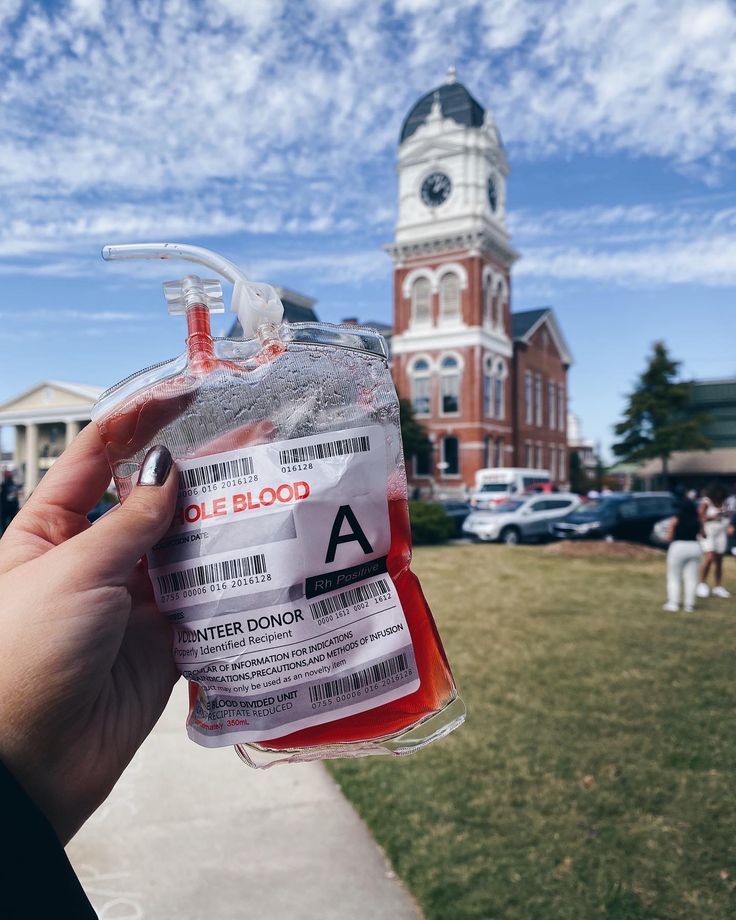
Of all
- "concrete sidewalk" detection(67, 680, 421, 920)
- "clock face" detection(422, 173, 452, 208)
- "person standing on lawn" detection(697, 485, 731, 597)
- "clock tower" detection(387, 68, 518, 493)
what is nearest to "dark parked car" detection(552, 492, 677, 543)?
"person standing on lawn" detection(697, 485, 731, 597)

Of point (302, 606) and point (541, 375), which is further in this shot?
point (541, 375)

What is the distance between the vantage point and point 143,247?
4.65 ft

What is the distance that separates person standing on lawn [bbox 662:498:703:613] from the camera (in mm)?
9297

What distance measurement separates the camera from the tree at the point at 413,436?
37.7 m

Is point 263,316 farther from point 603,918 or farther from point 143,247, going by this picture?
point 603,918

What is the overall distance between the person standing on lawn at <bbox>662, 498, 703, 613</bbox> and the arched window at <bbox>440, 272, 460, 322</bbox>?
3368 centimetres

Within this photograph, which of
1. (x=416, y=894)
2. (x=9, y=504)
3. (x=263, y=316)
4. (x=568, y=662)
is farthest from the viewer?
(x=9, y=504)

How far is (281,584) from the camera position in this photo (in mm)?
1225

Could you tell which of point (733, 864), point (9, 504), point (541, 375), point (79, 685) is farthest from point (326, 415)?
point (541, 375)

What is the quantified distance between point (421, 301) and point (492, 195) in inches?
359

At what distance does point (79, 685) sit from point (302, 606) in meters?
0.42

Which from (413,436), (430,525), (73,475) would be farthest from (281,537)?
(413,436)

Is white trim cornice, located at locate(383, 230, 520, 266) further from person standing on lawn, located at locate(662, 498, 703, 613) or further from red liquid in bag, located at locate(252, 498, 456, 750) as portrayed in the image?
red liquid in bag, located at locate(252, 498, 456, 750)

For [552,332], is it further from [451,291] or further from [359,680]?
[359,680]
